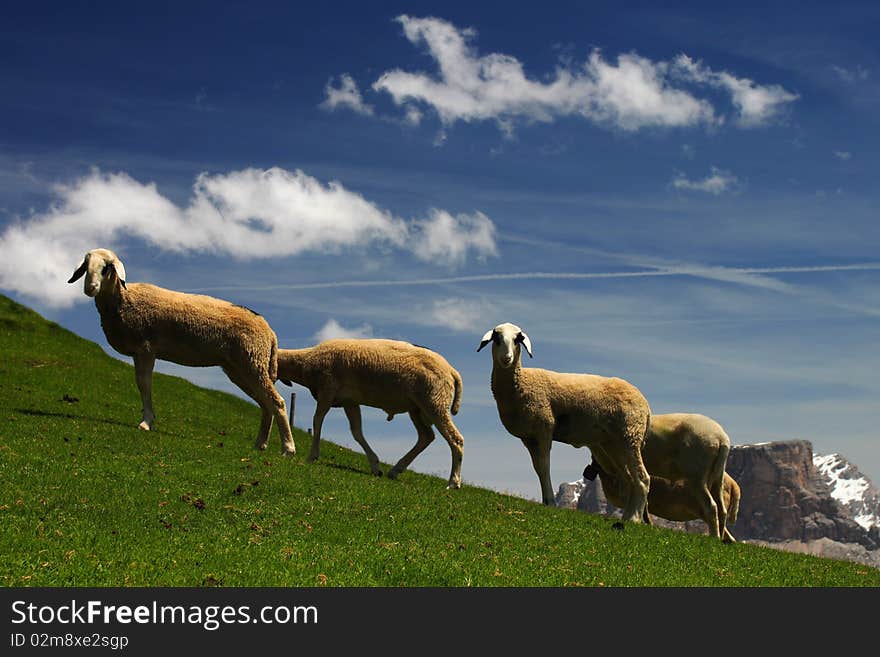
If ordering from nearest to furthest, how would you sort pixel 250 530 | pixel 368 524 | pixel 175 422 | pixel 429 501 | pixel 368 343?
1. pixel 250 530
2. pixel 368 524
3. pixel 429 501
4. pixel 368 343
5. pixel 175 422

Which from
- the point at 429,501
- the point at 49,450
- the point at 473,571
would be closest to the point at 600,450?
the point at 429,501

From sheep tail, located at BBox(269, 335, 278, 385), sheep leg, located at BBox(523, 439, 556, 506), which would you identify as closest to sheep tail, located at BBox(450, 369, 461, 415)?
sheep leg, located at BBox(523, 439, 556, 506)

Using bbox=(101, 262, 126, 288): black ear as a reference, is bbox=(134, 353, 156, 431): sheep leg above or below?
below

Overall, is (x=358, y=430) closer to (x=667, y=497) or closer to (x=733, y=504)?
(x=667, y=497)

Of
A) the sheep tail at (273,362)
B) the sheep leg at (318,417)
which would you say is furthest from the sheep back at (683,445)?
the sheep tail at (273,362)

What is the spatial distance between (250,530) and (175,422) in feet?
58.5

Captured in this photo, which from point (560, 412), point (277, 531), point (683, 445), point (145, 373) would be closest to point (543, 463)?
point (560, 412)

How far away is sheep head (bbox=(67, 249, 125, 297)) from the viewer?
22.2m

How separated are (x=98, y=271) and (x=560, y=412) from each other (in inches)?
490

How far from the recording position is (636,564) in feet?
48.9

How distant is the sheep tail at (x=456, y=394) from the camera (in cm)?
2239

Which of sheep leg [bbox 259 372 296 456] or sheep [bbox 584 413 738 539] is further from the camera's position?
sheep leg [bbox 259 372 296 456]

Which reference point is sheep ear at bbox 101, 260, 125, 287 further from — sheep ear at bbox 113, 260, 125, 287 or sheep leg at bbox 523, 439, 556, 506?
sheep leg at bbox 523, 439, 556, 506

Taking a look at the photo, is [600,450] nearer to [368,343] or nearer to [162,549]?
[368,343]
